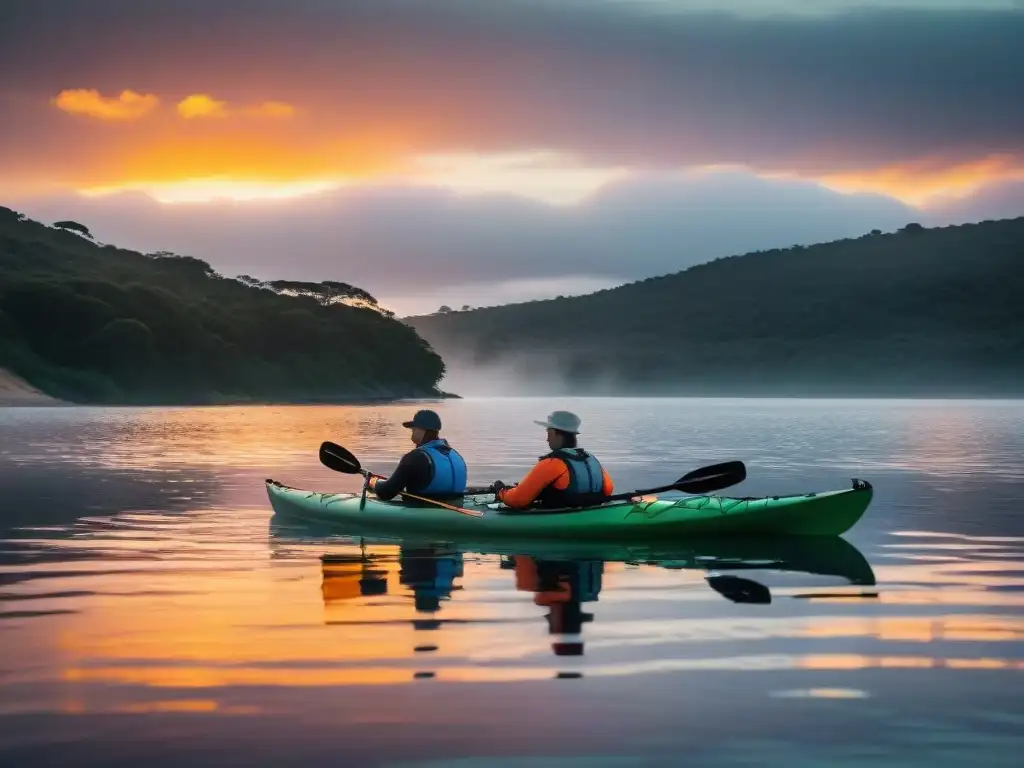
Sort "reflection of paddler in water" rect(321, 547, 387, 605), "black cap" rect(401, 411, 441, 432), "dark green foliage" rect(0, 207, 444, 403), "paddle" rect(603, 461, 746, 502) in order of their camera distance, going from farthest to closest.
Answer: "dark green foliage" rect(0, 207, 444, 403) < "paddle" rect(603, 461, 746, 502) < "black cap" rect(401, 411, 441, 432) < "reflection of paddler in water" rect(321, 547, 387, 605)

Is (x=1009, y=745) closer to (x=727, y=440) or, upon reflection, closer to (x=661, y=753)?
(x=661, y=753)

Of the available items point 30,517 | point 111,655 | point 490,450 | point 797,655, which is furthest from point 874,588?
point 490,450

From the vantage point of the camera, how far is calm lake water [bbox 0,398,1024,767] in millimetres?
8055

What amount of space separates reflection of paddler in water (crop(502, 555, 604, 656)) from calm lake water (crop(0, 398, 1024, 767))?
5cm

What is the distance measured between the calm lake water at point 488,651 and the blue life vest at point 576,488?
3.78ft

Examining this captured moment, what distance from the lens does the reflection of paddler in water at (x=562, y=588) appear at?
11.5 meters

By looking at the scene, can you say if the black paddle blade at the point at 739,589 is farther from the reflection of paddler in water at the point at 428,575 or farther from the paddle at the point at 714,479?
the paddle at the point at 714,479

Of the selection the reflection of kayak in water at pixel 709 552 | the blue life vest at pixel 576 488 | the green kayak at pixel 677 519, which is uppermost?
the blue life vest at pixel 576 488

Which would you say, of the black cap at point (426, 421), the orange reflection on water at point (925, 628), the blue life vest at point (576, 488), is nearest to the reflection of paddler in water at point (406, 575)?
the blue life vest at point (576, 488)

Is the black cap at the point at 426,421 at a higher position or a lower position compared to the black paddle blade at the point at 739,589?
higher

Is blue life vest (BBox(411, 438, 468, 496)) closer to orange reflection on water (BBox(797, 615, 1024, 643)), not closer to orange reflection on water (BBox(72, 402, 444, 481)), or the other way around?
orange reflection on water (BBox(797, 615, 1024, 643))

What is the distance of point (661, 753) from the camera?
25.8 ft

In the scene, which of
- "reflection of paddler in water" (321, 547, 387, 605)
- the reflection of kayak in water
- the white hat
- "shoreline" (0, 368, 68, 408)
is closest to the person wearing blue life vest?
the reflection of kayak in water

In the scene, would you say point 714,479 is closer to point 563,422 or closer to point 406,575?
point 563,422
